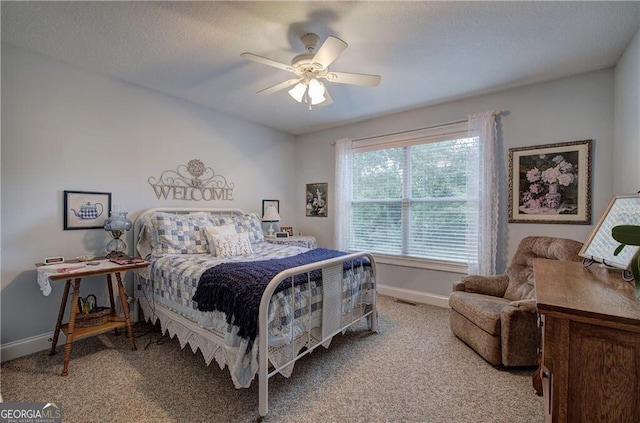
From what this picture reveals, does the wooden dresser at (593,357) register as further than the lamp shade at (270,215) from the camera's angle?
No

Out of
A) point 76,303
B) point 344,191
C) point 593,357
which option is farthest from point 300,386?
point 344,191

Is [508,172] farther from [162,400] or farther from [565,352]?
[162,400]

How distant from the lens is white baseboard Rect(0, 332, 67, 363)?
2191 millimetres

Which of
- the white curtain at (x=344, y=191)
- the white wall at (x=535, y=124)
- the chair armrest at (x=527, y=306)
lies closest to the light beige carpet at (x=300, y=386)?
the chair armrest at (x=527, y=306)

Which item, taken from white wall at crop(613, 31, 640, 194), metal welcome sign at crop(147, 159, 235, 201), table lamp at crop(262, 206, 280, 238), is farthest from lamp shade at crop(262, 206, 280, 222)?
white wall at crop(613, 31, 640, 194)

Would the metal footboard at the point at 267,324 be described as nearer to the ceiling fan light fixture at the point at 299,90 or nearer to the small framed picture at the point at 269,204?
the ceiling fan light fixture at the point at 299,90

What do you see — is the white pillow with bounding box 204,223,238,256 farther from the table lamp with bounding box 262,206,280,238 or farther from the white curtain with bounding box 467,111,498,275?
the white curtain with bounding box 467,111,498,275

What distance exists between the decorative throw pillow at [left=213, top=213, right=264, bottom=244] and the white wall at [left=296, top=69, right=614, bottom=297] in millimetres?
1847

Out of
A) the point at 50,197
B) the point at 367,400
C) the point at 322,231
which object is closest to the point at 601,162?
the point at 367,400

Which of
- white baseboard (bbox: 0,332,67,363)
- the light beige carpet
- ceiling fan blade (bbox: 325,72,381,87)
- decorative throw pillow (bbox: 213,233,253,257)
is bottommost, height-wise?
the light beige carpet

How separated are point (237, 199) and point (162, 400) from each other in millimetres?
2616

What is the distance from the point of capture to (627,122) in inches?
87.6

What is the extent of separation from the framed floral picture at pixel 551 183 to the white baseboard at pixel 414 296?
1.26 m

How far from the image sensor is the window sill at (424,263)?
132 inches
